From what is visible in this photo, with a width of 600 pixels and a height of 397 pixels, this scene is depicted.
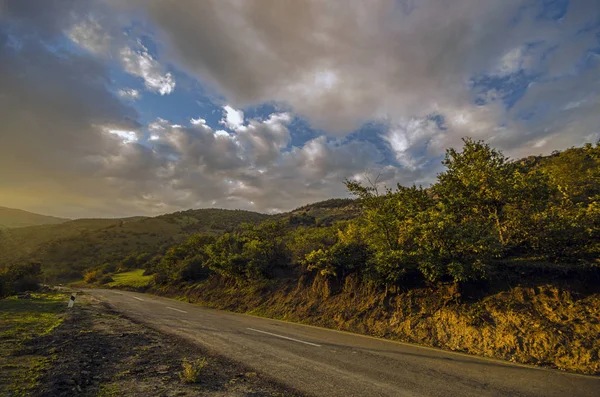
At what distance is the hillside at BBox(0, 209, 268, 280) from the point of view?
5962 cm

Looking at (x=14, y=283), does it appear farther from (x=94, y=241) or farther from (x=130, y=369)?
(x=94, y=241)

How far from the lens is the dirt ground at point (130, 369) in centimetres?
500

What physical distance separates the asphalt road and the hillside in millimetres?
56058

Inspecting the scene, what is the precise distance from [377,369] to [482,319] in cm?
572

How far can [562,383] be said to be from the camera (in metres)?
6.18

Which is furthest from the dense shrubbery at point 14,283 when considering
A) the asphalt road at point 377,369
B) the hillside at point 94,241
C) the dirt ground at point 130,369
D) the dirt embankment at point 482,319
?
the hillside at point 94,241

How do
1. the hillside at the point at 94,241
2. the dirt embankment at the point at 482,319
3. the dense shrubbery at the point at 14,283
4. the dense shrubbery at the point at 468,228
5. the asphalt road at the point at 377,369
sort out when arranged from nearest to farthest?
the asphalt road at the point at 377,369
the dirt embankment at the point at 482,319
the dense shrubbery at the point at 468,228
the dense shrubbery at the point at 14,283
the hillside at the point at 94,241

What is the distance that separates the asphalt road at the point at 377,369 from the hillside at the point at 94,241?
5606 centimetres

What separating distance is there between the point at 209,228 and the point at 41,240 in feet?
158

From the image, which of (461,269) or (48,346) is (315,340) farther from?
(48,346)

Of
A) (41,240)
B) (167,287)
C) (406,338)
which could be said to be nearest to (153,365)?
(406,338)

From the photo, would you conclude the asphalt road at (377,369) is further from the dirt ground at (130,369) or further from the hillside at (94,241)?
the hillside at (94,241)

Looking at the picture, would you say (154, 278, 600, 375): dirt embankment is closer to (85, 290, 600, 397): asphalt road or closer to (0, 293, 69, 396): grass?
(85, 290, 600, 397): asphalt road

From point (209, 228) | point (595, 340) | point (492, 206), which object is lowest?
point (595, 340)
